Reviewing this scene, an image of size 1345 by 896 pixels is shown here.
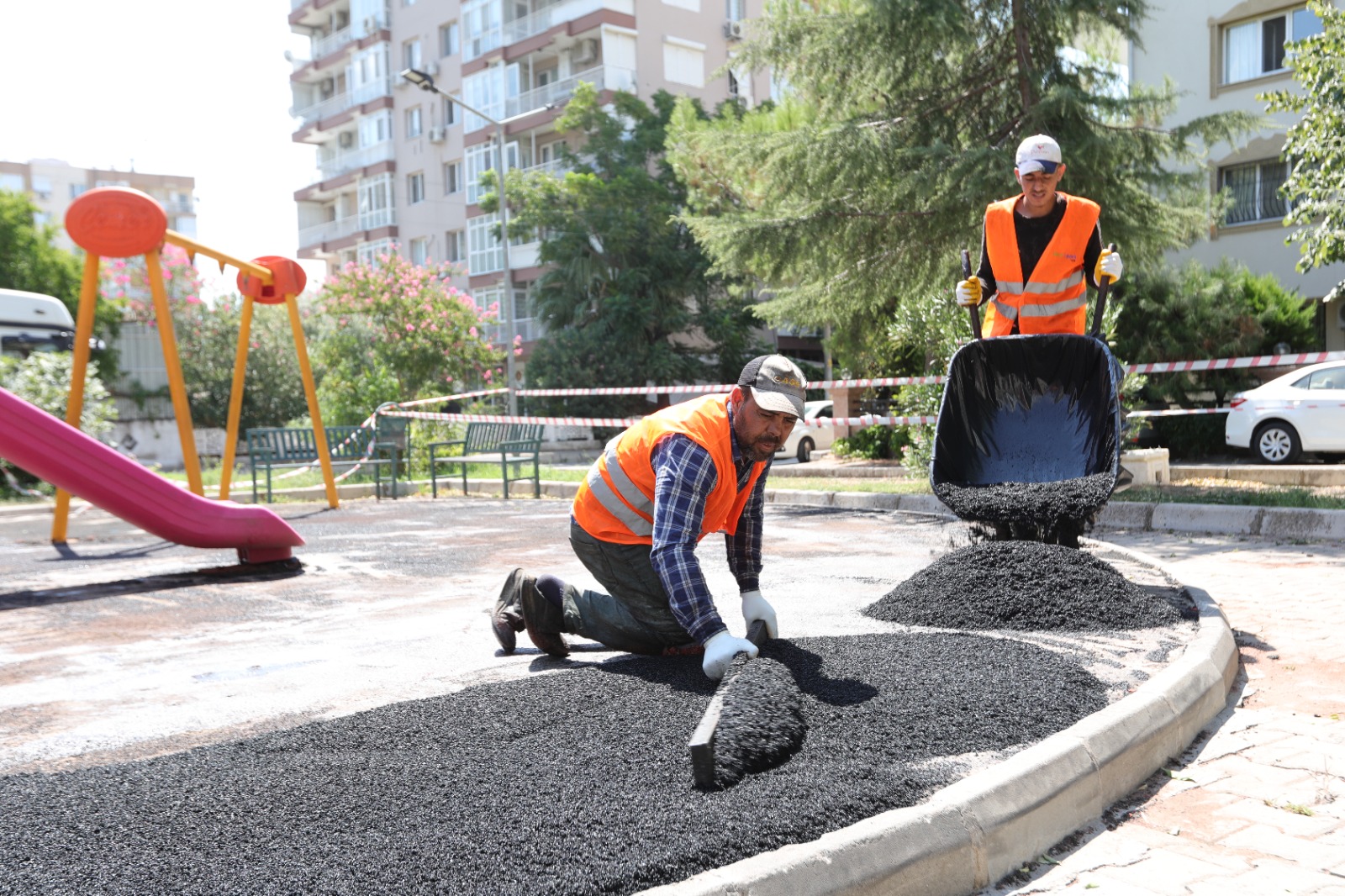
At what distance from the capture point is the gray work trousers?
3955 millimetres

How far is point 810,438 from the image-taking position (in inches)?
912

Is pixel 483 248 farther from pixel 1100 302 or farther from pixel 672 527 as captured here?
pixel 672 527

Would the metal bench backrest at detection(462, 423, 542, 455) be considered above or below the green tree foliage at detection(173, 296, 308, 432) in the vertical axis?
below

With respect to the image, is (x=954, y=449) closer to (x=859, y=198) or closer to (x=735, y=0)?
(x=859, y=198)

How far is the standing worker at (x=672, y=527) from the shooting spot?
A: 3508 millimetres

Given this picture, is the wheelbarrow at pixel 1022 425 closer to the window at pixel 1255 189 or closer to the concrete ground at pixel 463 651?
the concrete ground at pixel 463 651

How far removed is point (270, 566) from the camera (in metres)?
7.62

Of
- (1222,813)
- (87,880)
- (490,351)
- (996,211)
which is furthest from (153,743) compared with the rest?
(490,351)

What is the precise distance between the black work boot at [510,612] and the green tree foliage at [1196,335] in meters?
13.7

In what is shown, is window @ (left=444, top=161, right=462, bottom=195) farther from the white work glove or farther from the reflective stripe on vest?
the white work glove

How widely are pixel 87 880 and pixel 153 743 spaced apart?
1236 mm

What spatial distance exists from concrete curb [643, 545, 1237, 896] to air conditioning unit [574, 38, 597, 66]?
35931 mm

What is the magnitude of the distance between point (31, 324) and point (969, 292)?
18.1 metres

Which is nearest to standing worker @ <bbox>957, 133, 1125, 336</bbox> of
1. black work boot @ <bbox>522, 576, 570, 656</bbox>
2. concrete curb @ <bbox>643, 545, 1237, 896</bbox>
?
concrete curb @ <bbox>643, 545, 1237, 896</bbox>
